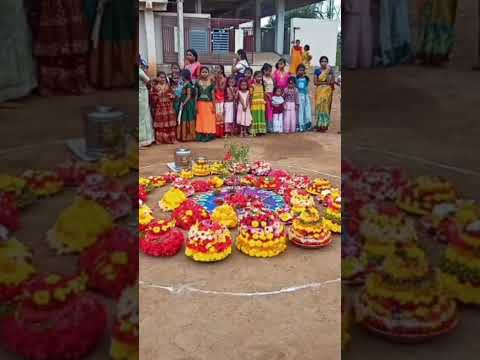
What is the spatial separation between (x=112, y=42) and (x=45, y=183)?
1.59 m

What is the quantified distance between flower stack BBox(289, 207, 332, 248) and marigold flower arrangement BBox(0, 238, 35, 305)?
134cm

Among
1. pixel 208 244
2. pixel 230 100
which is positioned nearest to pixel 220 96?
pixel 230 100

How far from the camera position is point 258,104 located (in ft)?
18.0

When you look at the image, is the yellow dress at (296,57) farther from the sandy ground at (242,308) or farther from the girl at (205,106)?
the sandy ground at (242,308)

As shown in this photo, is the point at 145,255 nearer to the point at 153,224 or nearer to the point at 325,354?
the point at 153,224

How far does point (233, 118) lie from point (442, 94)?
3.86 m

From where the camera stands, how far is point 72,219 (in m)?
→ 2.26

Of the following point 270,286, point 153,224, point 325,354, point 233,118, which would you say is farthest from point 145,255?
point 233,118

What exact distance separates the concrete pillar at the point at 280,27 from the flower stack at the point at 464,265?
8.34m

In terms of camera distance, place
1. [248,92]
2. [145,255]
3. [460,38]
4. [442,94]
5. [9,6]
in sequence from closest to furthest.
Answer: [9,6], [460,38], [442,94], [145,255], [248,92]

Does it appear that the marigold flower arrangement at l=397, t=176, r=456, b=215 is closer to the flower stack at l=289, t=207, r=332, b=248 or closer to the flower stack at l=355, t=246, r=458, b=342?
the flower stack at l=289, t=207, r=332, b=248

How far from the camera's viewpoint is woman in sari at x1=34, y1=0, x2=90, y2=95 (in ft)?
3.60

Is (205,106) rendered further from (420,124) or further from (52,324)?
(52,324)

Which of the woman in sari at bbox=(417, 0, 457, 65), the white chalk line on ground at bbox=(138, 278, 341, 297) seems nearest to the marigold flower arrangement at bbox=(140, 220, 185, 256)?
the white chalk line on ground at bbox=(138, 278, 341, 297)
